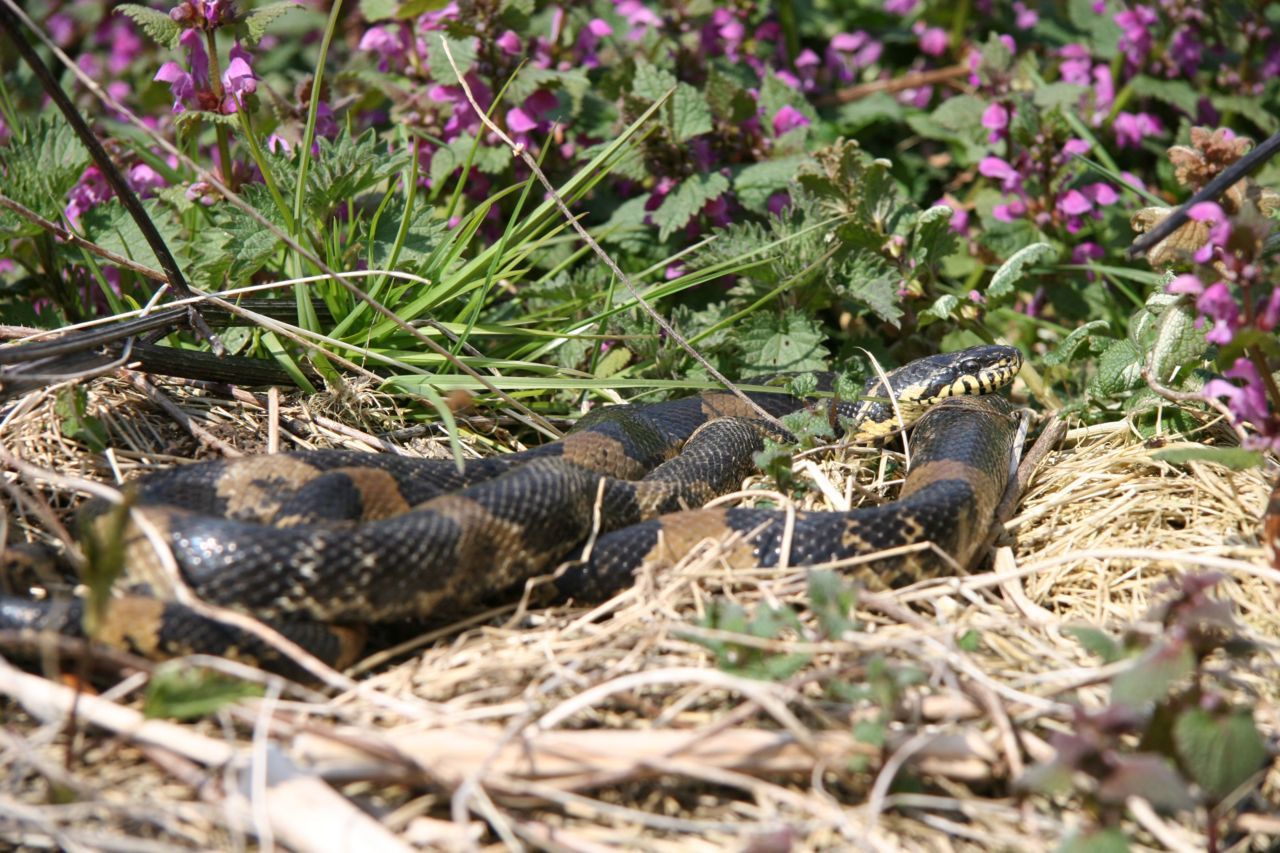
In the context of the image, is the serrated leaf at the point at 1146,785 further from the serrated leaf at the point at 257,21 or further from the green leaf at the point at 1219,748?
the serrated leaf at the point at 257,21

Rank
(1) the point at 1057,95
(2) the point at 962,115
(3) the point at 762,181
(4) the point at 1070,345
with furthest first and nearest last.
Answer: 1. (2) the point at 962,115
2. (1) the point at 1057,95
3. (3) the point at 762,181
4. (4) the point at 1070,345

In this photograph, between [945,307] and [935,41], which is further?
[935,41]

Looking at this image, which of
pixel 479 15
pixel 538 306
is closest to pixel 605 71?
pixel 479 15

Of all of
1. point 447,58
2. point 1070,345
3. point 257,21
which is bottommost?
point 1070,345

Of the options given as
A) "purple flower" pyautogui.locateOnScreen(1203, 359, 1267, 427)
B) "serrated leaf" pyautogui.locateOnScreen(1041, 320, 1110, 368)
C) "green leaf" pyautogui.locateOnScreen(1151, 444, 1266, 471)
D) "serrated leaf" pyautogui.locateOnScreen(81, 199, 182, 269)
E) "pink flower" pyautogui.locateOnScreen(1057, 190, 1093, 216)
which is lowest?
"serrated leaf" pyautogui.locateOnScreen(1041, 320, 1110, 368)

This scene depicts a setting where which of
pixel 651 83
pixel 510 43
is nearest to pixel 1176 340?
pixel 651 83

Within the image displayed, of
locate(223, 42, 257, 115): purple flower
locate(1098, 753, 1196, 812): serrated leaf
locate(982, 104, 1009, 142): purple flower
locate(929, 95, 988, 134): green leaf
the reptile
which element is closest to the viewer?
locate(1098, 753, 1196, 812): serrated leaf

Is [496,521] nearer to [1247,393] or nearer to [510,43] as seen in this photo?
[1247,393]

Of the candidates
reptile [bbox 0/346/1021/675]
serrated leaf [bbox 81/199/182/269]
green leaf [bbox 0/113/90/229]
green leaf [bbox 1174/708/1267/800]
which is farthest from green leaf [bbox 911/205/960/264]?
green leaf [bbox 0/113/90/229]

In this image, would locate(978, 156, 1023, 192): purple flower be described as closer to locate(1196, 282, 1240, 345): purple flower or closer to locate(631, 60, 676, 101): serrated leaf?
locate(631, 60, 676, 101): serrated leaf
